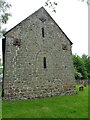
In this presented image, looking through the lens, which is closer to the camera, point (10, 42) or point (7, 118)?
point (7, 118)

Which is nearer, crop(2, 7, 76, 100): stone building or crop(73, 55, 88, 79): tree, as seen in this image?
crop(2, 7, 76, 100): stone building

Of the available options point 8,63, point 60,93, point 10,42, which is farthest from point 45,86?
point 10,42

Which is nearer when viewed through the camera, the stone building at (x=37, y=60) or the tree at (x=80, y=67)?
the stone building at (x=37, y=60)

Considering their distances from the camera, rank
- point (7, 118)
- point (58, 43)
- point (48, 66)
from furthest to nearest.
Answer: point (58, 43), point (48, 66), point (7, 118)

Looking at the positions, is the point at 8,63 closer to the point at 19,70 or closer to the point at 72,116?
the point at 19,70

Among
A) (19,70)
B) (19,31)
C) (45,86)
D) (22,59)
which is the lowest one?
(45,86)

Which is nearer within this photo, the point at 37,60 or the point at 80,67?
the point at 37,60

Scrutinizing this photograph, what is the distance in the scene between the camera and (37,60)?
1450 centimetres

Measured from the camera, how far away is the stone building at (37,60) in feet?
42.7

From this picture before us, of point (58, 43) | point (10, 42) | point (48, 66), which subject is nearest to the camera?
point (10, 42)

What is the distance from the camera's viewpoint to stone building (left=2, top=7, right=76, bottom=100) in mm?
13016

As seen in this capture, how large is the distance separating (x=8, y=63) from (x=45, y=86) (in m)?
4.45

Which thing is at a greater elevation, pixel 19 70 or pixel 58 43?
pixel 58 43

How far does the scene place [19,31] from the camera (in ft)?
46.6
